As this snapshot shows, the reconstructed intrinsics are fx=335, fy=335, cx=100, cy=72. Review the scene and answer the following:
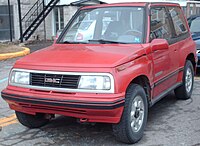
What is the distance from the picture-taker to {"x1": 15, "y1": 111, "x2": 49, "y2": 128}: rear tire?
4.73 m

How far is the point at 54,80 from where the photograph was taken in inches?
160

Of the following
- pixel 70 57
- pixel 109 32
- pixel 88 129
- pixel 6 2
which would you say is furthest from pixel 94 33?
pixel 6 2

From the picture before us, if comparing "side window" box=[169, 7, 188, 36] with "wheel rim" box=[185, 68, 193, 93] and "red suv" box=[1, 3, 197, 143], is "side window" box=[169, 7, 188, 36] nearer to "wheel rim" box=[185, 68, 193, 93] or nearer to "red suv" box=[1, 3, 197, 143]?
"red suv" box=[1, 3, 197, 143]

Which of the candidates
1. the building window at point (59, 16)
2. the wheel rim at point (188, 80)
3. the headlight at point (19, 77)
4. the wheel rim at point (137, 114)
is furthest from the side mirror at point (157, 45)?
the building window at point (59, 16)

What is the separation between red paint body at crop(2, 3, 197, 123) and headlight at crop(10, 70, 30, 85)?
79 millimetres

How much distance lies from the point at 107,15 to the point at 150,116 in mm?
1774

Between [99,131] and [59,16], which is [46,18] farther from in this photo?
[99,131]

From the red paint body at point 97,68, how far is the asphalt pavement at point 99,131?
0.44 meters

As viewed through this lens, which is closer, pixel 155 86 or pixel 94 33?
pixel 155 86

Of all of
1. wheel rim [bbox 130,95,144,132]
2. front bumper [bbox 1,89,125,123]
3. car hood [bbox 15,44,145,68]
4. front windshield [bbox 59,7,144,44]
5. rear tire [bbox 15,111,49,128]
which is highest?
front windshield [bbox 59,7,144,44]

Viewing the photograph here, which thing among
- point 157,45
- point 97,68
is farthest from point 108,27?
point 97,68

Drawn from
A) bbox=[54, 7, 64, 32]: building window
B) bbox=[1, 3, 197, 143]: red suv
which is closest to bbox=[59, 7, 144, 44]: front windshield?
bbox=[1, 3, 197, 143]: red suv

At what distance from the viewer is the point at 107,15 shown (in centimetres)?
536

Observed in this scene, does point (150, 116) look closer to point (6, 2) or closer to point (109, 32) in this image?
point (109, 32)
